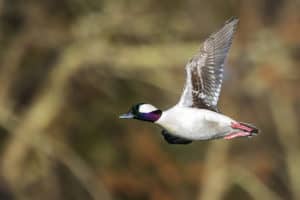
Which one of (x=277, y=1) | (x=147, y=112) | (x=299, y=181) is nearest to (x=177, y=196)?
(x=299, y=181)

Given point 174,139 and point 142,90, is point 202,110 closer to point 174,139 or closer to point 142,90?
point 174,139

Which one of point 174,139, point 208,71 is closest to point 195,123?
point 174,139

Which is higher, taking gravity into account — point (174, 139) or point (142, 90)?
point (174, 139)

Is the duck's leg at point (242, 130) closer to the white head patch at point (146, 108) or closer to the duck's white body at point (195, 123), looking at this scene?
the duck's white body at point (195, 123)

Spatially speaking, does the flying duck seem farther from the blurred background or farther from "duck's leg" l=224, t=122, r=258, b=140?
the blurred background


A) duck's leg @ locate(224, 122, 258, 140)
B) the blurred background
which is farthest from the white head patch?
the blurred background

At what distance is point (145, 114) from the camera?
2059mm

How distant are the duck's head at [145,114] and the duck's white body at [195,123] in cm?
1

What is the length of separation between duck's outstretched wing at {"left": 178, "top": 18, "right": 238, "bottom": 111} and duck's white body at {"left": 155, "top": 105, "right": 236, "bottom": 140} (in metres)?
0.09

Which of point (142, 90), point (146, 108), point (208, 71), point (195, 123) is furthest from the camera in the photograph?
point (142, 90)

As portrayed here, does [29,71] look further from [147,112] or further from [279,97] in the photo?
[147,112]

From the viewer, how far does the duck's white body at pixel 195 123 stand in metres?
1.96

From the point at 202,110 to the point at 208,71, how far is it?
12.4 inches

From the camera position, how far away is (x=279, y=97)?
7.38 meters
